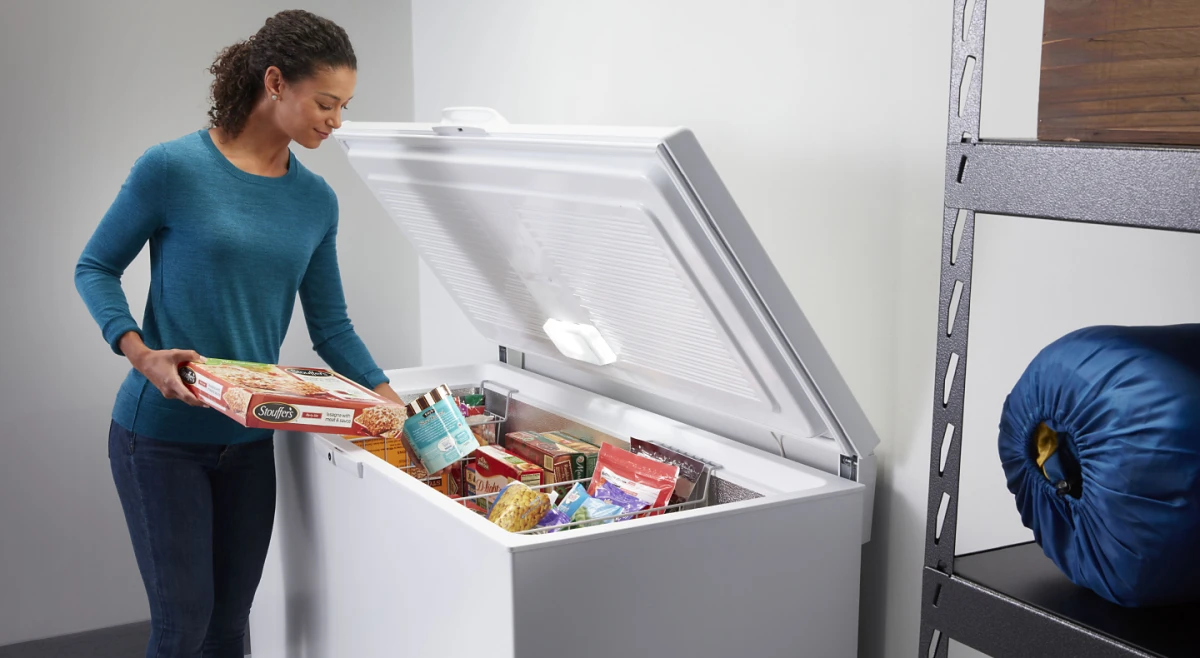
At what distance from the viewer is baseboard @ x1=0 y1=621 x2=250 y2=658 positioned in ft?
9.21

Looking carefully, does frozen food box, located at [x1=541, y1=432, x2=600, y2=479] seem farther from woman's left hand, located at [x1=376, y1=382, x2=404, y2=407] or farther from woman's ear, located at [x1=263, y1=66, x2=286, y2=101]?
woman's ear, located at [x1=263, y1=66, x2=286, y2=101]

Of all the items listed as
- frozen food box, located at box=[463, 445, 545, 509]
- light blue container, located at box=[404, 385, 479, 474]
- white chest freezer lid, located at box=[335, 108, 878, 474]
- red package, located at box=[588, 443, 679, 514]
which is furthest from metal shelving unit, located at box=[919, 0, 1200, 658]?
light blue container, located at box=[404, 385, 479, 474]

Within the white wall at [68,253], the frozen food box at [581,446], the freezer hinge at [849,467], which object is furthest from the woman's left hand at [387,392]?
the white wall at [68,253]

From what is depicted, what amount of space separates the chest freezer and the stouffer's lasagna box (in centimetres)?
9

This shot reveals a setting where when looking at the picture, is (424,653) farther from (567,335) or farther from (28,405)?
(28,405)

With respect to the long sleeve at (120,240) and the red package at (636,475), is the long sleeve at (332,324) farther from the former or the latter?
the red package at (636,475)

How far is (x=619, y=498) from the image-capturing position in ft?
5.57

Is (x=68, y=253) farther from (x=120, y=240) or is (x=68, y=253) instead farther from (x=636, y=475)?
(x=636, y=475)

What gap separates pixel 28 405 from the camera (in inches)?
109

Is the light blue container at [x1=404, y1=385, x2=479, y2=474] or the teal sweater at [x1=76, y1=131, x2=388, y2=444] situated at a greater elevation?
the teal sweater at [x1=76, y1=131, x2=388, y2=444]

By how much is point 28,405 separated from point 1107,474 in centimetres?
271

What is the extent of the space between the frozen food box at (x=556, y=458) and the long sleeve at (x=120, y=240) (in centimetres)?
72

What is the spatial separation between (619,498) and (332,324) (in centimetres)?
76

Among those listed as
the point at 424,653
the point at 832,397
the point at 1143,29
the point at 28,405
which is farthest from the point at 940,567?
the point at 28,405
